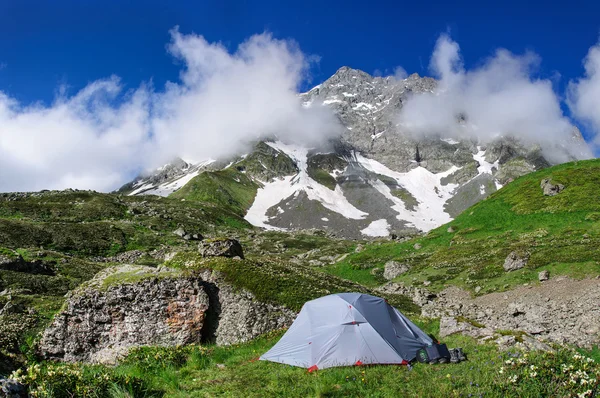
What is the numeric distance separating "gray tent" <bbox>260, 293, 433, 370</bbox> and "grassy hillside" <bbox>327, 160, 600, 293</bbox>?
1016 inches

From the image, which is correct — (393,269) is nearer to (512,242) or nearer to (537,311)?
(512,242)

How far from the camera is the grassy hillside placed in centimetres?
3866

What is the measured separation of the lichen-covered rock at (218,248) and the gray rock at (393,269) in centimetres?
3000

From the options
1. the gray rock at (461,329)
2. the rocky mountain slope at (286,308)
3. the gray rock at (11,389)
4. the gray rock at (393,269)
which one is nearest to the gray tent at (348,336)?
the rocky mountain slope at (286,308)

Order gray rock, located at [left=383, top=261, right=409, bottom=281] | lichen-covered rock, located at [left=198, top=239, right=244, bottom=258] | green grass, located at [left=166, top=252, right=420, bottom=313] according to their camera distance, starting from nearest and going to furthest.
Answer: green grass, located at [left=166, top=252, right=420, bottom=313] < lichen-covered rock, located at [left=198, top=239, right=244, bottom=258] < gray rock, located at [left=383, top=261, right=409, bottom=281]

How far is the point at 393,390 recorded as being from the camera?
36.6 feet

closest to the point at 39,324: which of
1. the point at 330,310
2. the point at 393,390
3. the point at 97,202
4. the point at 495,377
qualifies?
the point at 330,310

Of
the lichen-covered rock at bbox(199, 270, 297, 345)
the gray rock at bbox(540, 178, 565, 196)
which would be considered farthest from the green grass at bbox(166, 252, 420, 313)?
the gray rock at bbox(540, 178, 565, 196)

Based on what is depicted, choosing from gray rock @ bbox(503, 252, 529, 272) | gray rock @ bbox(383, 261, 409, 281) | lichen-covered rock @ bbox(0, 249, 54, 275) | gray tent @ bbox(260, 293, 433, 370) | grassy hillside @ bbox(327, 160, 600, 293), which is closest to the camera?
gray tent @ bbox(260, 293, 433, 370)

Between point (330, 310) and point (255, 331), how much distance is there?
22.0 feet

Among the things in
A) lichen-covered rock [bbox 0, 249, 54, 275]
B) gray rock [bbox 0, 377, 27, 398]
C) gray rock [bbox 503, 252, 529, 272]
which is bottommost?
gray rock [bbox 0, 377, 27, 398]

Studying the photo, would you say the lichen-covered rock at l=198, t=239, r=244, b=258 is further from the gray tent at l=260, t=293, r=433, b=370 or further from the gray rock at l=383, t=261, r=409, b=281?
the gray rock at l=383, t=261, r=409, b=281

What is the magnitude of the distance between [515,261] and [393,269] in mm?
17674

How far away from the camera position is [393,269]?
180ft
